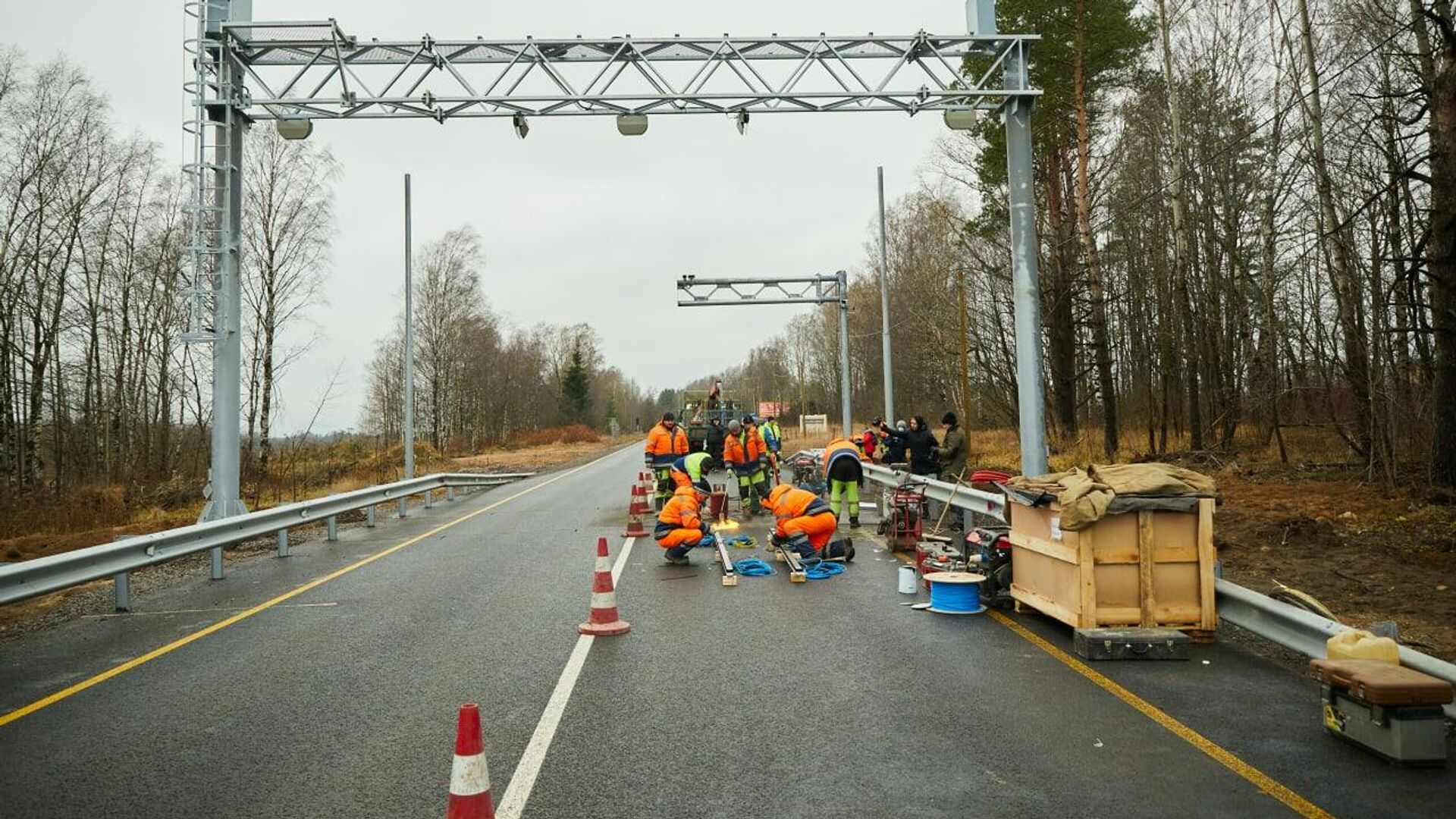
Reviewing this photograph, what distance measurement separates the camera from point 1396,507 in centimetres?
1303

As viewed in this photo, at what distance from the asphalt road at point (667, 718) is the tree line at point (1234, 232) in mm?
8307

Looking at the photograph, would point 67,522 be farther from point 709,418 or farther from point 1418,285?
point 1418,285

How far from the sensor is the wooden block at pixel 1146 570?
7055mm

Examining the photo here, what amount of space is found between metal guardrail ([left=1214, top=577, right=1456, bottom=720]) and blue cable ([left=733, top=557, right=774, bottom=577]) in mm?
4923

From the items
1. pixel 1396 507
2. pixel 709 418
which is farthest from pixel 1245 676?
pixel 709 418

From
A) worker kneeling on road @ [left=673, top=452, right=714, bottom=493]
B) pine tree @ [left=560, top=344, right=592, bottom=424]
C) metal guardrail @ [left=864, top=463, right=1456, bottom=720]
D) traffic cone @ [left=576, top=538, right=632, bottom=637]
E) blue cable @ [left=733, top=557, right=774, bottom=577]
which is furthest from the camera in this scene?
pine tree @ [left=560, top=344, right=592, bottom=424]

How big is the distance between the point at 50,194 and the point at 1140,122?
3319 centimetres

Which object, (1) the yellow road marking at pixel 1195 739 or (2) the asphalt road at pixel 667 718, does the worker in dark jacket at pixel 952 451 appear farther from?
(1) the yellow road marking at pixel 1195 739

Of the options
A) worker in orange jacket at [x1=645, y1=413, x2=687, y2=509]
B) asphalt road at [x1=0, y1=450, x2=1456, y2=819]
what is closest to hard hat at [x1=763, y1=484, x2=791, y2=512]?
asphalt road at [x1=0, y1=450, x2=1456, y2=819]

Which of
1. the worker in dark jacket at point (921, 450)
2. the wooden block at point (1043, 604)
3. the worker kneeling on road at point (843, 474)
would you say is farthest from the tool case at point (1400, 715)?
the worker in dark jacket at point (921, 450)

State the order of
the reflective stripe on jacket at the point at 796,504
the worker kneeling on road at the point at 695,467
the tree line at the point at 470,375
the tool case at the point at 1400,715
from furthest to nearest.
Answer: the tree line at the point at 470,375 → the worker kneeling on road at the point at 695,467 → the reflective stripe on jacket at the point at 796,504 → the tool case at the point at 1400,715

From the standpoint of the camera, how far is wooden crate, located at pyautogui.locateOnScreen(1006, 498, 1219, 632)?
7.05 m

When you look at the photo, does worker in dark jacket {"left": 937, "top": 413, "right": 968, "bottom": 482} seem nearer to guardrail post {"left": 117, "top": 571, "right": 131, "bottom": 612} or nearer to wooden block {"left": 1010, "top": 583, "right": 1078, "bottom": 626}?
wooden block {"left": 1010, "top": 583, "right": 1078, "bottom": 626}

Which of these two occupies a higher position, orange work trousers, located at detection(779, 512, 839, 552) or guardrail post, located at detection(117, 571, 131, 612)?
orange work trousers, located at detection(779, 512, 839, 552)
